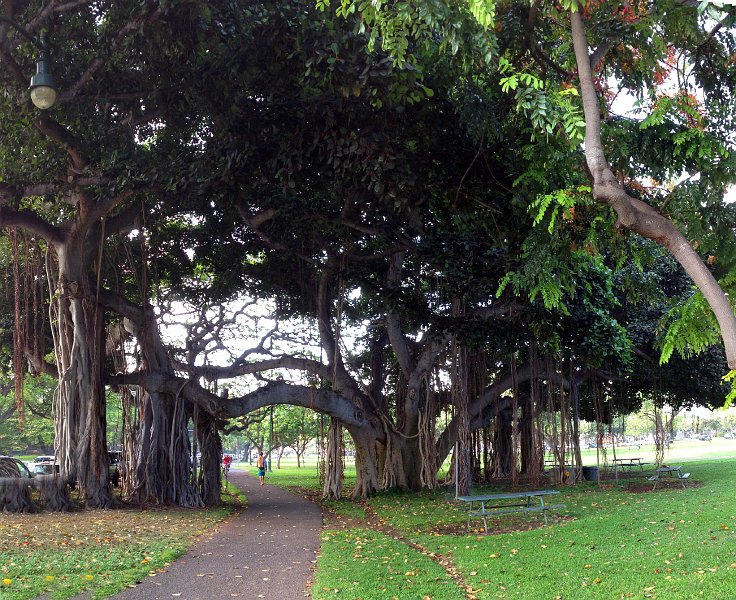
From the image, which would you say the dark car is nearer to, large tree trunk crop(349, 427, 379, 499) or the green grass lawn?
large tree trunk crop(349, 427, 379, 499)

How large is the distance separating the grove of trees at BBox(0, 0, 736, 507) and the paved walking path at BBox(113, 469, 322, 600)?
139 inches

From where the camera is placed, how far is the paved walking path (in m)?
5.89

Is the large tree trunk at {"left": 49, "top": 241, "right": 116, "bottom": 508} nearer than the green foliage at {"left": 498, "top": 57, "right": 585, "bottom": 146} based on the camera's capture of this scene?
Result: No

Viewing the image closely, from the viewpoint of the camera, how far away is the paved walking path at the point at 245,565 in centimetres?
589

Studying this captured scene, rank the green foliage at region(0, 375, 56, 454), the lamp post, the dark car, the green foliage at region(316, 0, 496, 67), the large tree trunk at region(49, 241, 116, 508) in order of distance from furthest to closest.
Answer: the green foliage at region(0, 375, 56, 454), the dark car, the large tree trunk at region(49, 241, 116, 508), the lamp post, the green foliage at region(316, 0, 496, 67)

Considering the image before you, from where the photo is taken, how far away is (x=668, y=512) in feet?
32.6

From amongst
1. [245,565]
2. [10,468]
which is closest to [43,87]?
[245,565]

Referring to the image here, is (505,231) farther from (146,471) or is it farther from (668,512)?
(146,471)

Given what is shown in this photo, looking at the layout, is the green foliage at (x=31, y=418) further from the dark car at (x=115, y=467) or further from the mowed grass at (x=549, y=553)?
the mowed grass at (x=549, y=553)

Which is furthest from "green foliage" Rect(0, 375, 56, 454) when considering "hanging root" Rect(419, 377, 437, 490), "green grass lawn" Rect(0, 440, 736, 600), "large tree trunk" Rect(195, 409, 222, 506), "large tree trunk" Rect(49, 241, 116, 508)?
"green grass lawn" Rect(0, 440, 736, 600)

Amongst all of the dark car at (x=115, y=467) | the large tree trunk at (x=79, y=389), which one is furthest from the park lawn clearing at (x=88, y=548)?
the dark car at (x=115, y=467)

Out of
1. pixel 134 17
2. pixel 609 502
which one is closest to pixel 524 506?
pixel 609 502

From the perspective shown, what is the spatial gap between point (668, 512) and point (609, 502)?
2322 millimetres

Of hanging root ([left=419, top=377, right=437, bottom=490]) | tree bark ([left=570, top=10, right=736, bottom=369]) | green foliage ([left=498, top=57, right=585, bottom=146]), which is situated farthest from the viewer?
hanging root ([left=419, top=377, right=437, bottom=490])
